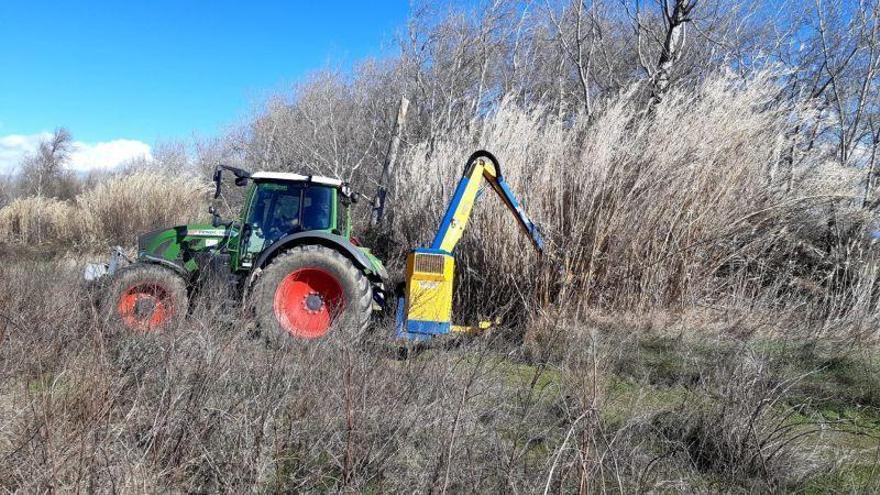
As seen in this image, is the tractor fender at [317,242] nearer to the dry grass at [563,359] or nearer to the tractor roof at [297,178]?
the tractor roof at [297,178]

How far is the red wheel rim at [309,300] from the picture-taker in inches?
212

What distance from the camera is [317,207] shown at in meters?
5.98

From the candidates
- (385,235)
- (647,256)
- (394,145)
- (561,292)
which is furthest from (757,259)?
(394,145)

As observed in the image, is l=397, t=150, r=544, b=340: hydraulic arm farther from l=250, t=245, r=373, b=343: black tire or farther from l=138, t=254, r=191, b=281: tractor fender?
l=138, t=254, r=191, b=281: tractor fender

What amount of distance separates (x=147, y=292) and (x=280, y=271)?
4.34 ft

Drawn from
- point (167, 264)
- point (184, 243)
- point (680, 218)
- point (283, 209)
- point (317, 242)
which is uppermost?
point (680, 218)

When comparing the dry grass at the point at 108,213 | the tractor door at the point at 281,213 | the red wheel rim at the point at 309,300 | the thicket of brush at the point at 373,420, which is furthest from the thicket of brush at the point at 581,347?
the dry grass at the point at 108,213

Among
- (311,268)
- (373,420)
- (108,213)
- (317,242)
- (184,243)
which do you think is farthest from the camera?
(108,213)

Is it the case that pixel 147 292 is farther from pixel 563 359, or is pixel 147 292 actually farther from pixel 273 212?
pixel 563 359

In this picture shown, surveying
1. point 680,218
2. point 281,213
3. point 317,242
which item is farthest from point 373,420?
point 680,218

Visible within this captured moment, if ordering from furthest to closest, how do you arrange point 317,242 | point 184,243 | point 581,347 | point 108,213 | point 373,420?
1. point 108,213
2. point 184,243
3. point 317,242
4. point 581,347
5. point 373,420

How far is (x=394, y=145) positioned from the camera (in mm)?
12883

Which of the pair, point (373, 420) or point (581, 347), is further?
point (581, 347)

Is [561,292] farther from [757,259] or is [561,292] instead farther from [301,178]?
[301,178]
